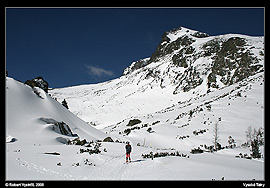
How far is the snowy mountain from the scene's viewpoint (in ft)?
19.9

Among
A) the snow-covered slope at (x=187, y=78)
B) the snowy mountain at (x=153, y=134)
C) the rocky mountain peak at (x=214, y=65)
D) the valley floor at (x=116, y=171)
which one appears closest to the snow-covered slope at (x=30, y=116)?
the snowy mountain at (x=153, y=134)

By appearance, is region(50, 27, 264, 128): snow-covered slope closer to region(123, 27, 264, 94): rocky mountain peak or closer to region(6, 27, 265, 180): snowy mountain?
region(123, 27, 264, 94): rocky mountain peak

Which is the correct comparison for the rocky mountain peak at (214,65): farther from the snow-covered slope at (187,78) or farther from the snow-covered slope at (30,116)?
the snow-covered slope at (30,116)

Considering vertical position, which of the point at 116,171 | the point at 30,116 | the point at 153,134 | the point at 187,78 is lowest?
the point at 116,171

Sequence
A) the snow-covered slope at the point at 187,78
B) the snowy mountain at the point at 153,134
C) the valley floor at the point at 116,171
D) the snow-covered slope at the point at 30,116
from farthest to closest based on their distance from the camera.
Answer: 1. the snow-covered slope at the point at 187,78
2. the snow-covered slope at the point at 30,116
3. the snowy mountain at the point at 153,134
4. the valley floor at the point at 116,171

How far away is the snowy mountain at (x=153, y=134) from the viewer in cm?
605

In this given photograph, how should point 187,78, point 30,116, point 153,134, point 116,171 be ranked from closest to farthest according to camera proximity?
point 116,171 → point 30,116 → point 153,134 → point 187,78

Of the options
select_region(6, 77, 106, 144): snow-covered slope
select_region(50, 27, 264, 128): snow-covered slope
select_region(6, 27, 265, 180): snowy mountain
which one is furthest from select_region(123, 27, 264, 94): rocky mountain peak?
select_region(6, 77, 106, 144): snow-covered slope

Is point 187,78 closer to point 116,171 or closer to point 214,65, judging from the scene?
point 214,65

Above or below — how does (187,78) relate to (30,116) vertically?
above

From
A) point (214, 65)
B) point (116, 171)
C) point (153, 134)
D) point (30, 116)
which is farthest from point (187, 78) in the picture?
point (116, 171)

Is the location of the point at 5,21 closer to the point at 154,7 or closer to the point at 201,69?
the point at 154,7

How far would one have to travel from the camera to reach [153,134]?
62.5ft

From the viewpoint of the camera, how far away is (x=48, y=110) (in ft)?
50.3
